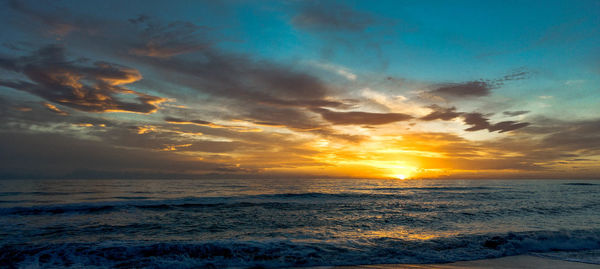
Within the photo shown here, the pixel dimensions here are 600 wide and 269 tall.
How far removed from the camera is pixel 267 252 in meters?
10.2

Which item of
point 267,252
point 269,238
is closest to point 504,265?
point 267,252

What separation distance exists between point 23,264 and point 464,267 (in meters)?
14.7

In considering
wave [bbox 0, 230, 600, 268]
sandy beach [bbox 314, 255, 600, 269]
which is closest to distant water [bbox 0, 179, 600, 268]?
wave [bbox 0, 230, 600, 268]

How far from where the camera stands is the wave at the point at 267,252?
30.2 ft

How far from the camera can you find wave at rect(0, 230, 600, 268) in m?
9.22

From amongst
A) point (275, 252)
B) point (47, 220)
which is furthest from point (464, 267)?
point (47, 220)

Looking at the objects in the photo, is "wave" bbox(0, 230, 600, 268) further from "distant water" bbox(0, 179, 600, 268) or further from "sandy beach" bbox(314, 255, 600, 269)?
"sandy beach" bbox(314, 255, 600, 269)

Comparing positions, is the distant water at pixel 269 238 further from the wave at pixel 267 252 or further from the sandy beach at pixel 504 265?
the sandy beach at pixel 504 265

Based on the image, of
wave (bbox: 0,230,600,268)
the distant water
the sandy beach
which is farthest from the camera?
the distant water

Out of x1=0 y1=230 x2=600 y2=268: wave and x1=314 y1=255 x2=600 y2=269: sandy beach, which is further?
x1=0 y1=230 x2=600 y2=268: wave

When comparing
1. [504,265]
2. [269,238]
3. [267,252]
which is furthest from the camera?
[269,238]

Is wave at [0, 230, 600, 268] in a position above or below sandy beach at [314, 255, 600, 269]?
below

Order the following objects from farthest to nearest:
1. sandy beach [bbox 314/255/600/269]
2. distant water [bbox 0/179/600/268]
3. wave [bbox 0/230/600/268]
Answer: distant water [bbox 0/179/600/268] → wave [bbox 0/230/600/268] → sandy beach [bbox 314/255/600/269]

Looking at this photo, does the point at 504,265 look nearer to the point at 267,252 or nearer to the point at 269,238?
the point at 267,252
